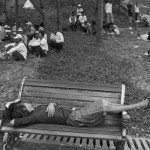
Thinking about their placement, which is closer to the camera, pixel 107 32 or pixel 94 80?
pixel 94 80

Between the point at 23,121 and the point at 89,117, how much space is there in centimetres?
106

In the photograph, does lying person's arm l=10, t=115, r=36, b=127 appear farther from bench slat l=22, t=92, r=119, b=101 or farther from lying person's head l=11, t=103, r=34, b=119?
bench slat l=22, t=92, r=119, b=101

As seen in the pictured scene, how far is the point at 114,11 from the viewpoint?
21.5 meters

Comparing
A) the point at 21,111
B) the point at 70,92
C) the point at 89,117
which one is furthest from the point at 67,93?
the point at 21,111

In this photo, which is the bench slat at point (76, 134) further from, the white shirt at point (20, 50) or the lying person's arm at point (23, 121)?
the white shirt at point (20, 50)

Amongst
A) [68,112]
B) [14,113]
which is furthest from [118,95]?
[14,113]

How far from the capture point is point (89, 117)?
4.45 meters

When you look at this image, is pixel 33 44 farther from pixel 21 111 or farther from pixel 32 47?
pixel 21 111

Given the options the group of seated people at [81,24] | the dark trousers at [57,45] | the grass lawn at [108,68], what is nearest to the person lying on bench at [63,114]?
the grass lawn at [108,68]

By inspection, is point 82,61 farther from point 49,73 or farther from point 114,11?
point 114,11

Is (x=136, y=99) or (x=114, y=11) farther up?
(x=114, y=11)

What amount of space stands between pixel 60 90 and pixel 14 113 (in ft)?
3.04

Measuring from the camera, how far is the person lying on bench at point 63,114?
173 inches

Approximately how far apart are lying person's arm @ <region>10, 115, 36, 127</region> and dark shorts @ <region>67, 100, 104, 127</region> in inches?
23.4
